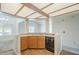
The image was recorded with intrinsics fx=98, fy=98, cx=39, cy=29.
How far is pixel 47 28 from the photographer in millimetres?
3355

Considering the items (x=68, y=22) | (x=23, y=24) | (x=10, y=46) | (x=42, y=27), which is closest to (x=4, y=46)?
(x=10, y=46)

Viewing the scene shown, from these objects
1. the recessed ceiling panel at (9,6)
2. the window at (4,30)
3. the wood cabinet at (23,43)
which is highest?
the recessed ceiling panel at (9,6)

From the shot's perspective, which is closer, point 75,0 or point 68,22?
point 75,0

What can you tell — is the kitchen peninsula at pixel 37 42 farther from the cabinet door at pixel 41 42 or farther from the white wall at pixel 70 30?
the white wall at pixel 70 30

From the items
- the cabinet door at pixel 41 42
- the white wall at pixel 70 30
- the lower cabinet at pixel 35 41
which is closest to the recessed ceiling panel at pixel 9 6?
the lower cabinet at pixel 35 41

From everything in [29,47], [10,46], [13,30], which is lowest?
[29,47]

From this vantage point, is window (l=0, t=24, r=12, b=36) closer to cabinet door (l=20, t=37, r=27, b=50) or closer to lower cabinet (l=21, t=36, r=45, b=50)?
cabinet door (l=20, t=37, r=27, b=50)

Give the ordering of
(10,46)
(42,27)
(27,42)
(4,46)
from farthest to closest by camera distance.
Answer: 1. (27,42)
2. (42,27)
3. (10,46)
4. (4,46)

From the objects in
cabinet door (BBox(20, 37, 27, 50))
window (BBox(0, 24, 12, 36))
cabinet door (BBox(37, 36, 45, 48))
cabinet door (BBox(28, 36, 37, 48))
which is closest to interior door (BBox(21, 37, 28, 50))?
cabinet door (BBox(20, 37, 27, 50))

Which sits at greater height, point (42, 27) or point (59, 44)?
point (42, 27)

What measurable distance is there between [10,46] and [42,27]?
125 centimetres

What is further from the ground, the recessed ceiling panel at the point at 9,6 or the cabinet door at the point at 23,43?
the recessed ceiling panel at the point at 9,6

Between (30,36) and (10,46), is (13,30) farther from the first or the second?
(30,36)

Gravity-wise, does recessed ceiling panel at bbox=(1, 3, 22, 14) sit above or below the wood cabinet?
above
